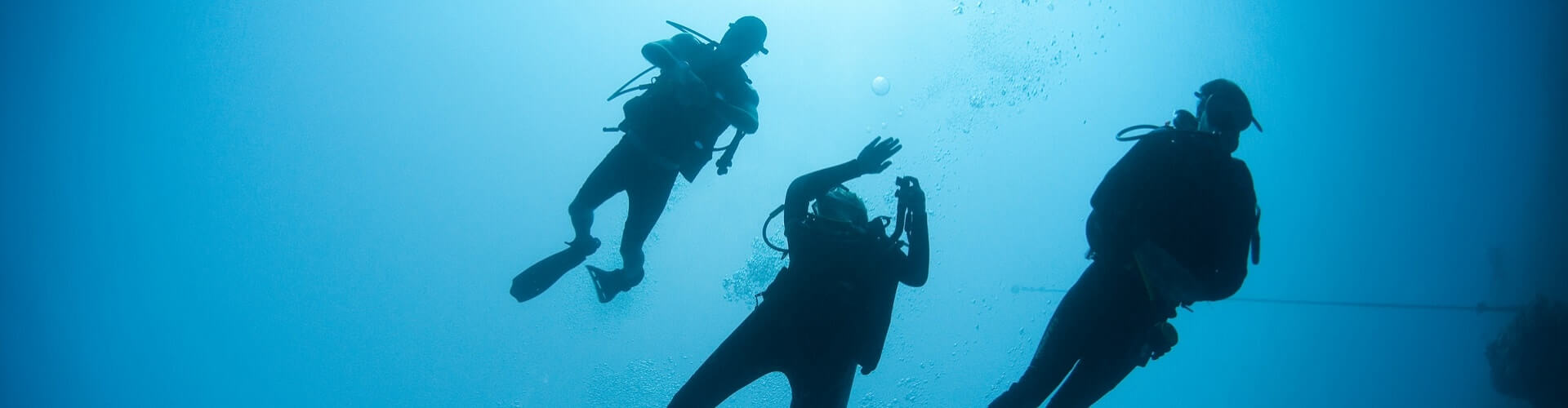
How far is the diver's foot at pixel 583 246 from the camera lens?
5500mm

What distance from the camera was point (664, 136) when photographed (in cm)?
502

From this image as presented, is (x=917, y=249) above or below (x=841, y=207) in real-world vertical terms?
below

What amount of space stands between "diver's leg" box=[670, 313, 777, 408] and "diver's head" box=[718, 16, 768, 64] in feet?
8.09

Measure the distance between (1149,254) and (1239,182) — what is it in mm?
527

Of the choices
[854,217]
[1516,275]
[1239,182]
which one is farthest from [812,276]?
[1516,275]

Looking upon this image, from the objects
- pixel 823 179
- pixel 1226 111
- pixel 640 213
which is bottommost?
pixel 1226 111

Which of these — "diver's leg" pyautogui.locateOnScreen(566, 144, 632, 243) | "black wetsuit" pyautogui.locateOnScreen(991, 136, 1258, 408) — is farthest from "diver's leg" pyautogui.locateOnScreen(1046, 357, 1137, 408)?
"diver's leg" pyautogui.locateOnScreen(566, 144, 632, 243)

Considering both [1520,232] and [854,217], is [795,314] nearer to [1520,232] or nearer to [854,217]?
[854,217]

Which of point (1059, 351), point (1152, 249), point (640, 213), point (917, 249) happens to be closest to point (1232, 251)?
point (1152, 249)

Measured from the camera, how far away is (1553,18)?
3928cm

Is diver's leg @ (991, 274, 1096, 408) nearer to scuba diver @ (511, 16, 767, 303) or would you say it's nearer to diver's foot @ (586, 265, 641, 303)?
scuba diver @ (511, 16, 767, 303)

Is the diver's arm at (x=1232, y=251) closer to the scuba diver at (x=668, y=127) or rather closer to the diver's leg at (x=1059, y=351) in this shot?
the diver's leg at (x=1059, y=351)

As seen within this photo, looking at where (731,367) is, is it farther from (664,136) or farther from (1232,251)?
(1232,251)

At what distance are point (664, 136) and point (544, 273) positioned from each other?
1657 millimetres
